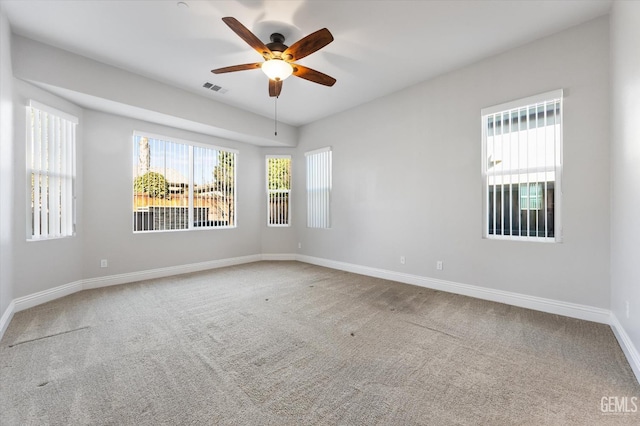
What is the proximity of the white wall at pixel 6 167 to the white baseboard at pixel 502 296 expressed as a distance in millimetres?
4758

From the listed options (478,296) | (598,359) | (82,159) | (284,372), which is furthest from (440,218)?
(82,159)

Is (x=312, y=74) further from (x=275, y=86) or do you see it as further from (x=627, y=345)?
(x=627, y=345)

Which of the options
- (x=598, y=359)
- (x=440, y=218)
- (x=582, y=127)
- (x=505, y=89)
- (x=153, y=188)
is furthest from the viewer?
(x=153, y=188)

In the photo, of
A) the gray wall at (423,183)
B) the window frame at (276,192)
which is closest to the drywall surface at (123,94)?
the gray wall at (423,183)

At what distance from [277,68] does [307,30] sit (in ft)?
1.87

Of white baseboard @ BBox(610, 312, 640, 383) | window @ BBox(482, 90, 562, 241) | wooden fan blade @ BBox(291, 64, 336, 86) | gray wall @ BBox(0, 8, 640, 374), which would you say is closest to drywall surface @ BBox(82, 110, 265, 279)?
gray wall @ BBox(0, 8, 640, 374)

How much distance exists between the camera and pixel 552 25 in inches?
120

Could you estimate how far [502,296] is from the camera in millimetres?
3570

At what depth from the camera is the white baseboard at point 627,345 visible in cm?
203

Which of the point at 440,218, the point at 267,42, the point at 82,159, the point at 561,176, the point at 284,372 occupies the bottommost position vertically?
the point at 284,372

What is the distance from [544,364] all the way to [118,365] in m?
3.40

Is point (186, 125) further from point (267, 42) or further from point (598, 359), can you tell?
point (598, 359)

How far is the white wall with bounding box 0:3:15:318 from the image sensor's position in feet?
9.16

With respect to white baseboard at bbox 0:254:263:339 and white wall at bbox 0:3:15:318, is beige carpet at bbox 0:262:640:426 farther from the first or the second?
white wall at bbox 0:3:15:318
